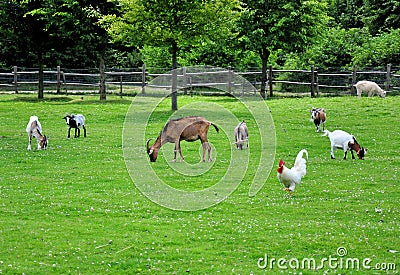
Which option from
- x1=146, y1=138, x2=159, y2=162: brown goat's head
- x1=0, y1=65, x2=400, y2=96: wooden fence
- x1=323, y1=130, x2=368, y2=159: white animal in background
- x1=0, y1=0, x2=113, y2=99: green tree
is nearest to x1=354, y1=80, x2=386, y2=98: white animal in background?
x1=0, y1=65, x2=400, y2=96: wooden fence

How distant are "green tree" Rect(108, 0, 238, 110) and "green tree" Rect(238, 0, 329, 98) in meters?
6.77

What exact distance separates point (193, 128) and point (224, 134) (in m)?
6.36

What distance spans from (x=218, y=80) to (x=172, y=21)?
352 inches

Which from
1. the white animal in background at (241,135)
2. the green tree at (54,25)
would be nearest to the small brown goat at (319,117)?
the white animal in background at (241,135)

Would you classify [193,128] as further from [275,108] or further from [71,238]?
[275,108]

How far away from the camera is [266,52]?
122 feet

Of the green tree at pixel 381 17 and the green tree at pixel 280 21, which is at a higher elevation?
the green tree at pixel 381 17

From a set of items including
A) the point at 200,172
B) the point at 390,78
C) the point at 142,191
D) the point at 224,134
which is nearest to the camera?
the point at 142,191

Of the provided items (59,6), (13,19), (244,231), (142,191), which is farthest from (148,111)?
(13,19)

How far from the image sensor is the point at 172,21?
27969 millimetres

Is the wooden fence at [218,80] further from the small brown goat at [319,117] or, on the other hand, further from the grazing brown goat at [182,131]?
the grazing brown goat at [182,131]

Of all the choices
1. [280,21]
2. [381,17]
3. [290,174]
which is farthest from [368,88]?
[290,174]

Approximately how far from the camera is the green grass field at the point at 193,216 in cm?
948

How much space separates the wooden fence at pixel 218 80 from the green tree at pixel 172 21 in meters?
3.66
